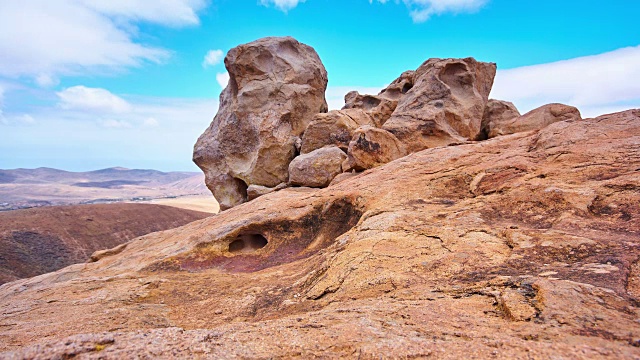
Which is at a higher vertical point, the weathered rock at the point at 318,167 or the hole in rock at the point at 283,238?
the weathered rock at the point at 318,167

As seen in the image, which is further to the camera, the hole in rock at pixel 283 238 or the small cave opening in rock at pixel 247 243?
the small cave opening in rock at pixel 247 243

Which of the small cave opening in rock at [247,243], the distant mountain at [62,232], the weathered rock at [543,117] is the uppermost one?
the weathered rock at [543,117]

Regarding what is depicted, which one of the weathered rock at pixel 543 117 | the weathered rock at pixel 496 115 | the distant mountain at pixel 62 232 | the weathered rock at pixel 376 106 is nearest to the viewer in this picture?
the weathered rock at pixel 543 117

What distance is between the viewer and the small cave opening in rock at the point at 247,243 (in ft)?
24.7

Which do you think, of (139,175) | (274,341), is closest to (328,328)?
(274,341)

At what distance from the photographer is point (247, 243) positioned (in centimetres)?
768

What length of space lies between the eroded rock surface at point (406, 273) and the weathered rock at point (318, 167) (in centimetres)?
127

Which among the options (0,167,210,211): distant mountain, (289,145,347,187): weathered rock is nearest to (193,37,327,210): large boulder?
(289,145,347,187): weathered rock

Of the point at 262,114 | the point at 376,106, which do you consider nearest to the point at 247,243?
the point at 262,114

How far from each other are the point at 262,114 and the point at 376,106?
3.93 metres

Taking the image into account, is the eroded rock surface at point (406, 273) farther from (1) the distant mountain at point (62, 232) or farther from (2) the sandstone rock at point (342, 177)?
(1) the distant mountain at point (62, 232)

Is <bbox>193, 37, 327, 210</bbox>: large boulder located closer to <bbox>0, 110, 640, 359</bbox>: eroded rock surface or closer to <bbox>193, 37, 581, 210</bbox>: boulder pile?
<bbox>193, 37, 581, 210</bbox>: boulder pile

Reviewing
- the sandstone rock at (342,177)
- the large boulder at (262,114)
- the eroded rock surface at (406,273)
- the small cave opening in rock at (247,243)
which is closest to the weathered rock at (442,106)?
the sandstone rock at (342,177)

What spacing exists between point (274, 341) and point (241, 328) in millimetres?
444
